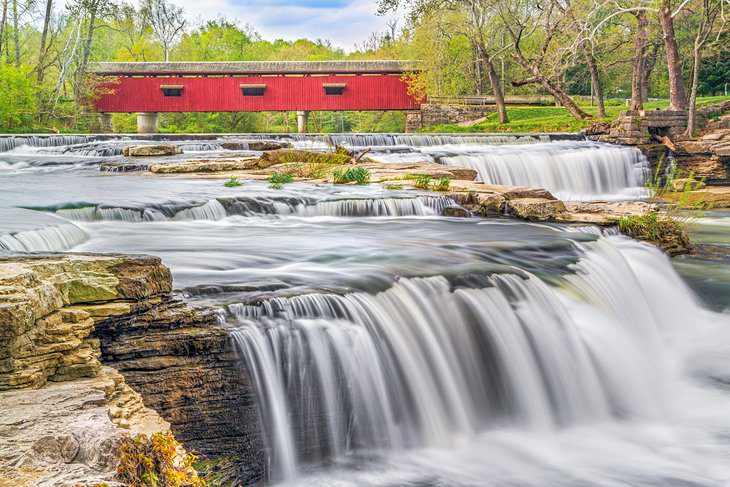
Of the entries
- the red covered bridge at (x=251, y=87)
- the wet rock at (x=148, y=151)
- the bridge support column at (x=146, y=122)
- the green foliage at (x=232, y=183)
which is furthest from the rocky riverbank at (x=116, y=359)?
the bridge support column at (x=146, y=122)

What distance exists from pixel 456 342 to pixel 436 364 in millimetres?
362

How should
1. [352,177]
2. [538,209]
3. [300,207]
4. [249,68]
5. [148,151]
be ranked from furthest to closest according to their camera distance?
[249,68]
[148,151]
[352,177]
[300,207]
[538,209]

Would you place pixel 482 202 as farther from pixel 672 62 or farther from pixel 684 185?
pixel 672 62

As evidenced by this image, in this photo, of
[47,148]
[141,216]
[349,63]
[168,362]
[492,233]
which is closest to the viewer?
[168,362]

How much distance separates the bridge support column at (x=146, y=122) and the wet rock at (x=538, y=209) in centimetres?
3925

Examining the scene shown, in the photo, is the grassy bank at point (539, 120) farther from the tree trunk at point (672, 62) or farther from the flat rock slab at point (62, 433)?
the flat rock slab at point (62, 433)

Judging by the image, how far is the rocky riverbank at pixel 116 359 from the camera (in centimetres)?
428

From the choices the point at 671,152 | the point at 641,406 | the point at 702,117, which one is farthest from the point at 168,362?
the point at 702,117

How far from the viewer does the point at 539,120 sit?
1468 inches

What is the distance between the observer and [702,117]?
27859 millimetres

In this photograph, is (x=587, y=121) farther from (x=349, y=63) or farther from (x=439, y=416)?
(x=439, y=416)

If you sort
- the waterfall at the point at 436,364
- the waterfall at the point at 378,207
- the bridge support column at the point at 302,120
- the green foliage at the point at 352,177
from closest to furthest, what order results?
1. the waterfall at the point at 436,364
2. the waterfall at the point at 378,207
3. the green foliage at the point at 352,177
4. the bridge support column at the point at 302,120

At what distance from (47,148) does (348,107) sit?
23.5 metres

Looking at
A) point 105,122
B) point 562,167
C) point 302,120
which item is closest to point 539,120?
point 562,167
